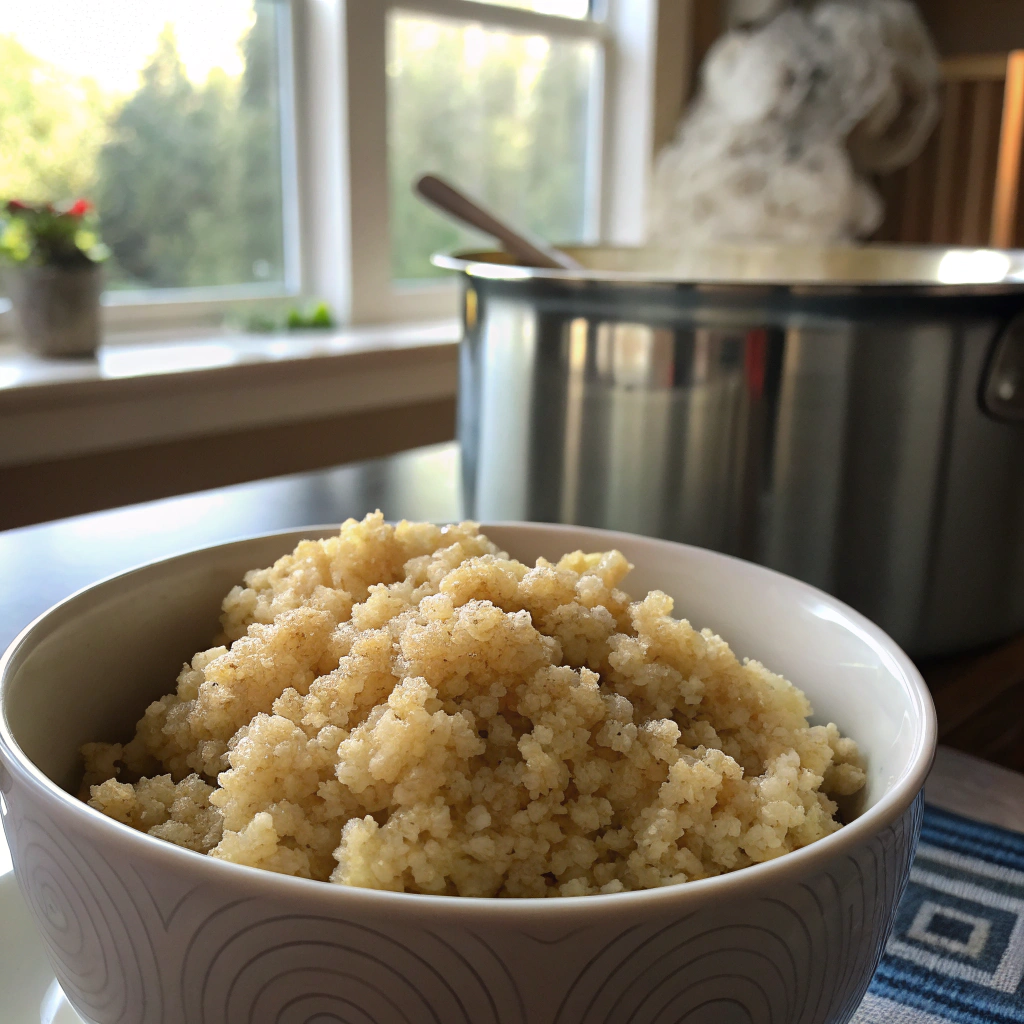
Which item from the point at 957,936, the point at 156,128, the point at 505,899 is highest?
the point at 156,128

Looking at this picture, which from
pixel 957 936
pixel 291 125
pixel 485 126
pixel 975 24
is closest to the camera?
pixel 957 936

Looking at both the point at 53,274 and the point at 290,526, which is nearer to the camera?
the point at 290,526

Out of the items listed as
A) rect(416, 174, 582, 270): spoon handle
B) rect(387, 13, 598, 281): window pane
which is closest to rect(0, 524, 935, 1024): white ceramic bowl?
rect(416, 174, 582, 270): spoon handle

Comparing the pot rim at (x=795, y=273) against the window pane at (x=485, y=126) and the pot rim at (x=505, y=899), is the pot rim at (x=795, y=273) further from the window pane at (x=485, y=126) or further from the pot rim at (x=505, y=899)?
the window pane at (x=485, y=126)

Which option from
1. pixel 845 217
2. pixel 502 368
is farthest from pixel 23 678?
pixel 845 217

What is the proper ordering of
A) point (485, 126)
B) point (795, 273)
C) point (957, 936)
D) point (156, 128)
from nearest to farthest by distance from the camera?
point (957, 936) < point (795, 273) < point (156, 128) < point (485, 126)

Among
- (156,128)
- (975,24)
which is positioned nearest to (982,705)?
(156,128)

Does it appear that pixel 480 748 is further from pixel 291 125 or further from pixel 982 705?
pixel 291 125

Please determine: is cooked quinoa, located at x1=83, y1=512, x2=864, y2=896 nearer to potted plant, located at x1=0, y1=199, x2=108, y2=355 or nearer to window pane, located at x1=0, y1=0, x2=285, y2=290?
potted plant, located at x1=0, y1=199, x2=108, y2=355
